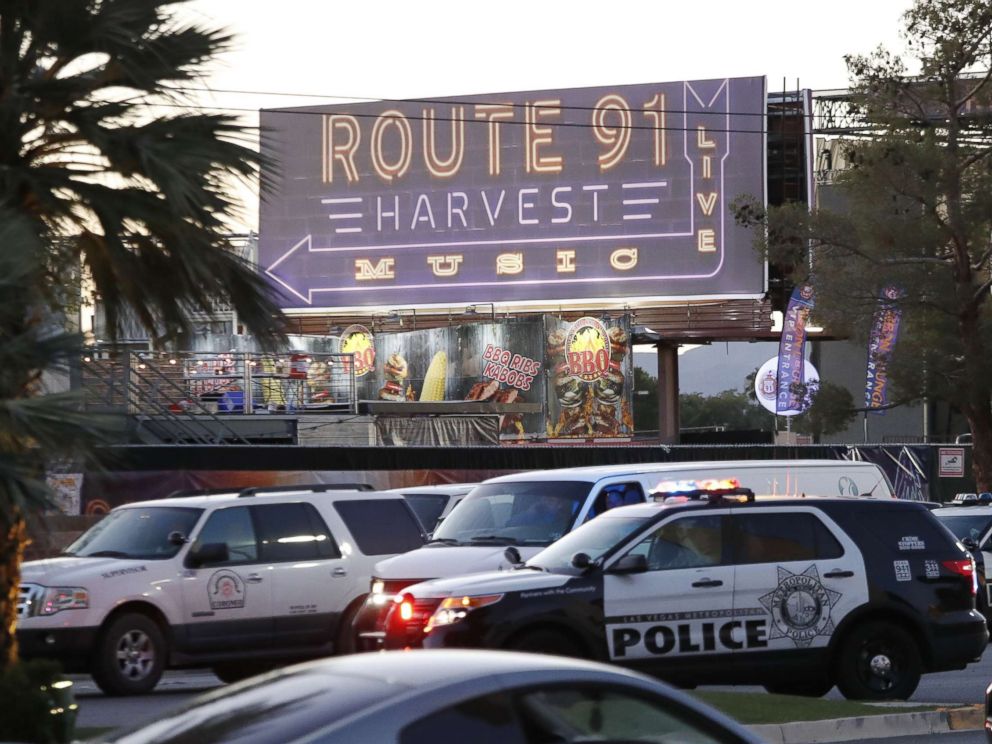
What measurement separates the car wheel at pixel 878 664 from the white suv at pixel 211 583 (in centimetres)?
530

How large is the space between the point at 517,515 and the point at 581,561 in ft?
10.1

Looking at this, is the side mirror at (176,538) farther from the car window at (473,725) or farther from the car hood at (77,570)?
the car window at (473,725)

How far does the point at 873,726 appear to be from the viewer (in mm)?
11477

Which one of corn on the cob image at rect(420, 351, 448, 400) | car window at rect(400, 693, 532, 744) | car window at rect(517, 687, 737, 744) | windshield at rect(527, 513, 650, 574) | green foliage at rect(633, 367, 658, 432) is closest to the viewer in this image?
car window at rect(400, 693, 532, 744)

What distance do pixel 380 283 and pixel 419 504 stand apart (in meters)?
35.3

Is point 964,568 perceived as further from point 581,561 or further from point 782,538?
point 581,561

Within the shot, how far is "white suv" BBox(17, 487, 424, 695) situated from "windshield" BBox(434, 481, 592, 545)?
1326mm

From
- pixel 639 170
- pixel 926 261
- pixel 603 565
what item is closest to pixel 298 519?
pixel 603 565

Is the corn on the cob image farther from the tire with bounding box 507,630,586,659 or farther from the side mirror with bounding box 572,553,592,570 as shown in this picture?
the tire with bounding box 507,630,586,659

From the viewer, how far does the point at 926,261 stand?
38219 millimetres

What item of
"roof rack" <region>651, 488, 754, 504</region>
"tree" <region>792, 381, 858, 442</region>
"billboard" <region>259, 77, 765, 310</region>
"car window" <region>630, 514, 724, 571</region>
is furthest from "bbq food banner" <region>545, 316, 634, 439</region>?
"car window" <region>630, 514, 724, 571</region>

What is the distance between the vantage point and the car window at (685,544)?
12633mm

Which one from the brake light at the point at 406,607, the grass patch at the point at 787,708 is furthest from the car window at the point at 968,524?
the brake light at the point at 406,607

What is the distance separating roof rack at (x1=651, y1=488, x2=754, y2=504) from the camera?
42.5 ft
